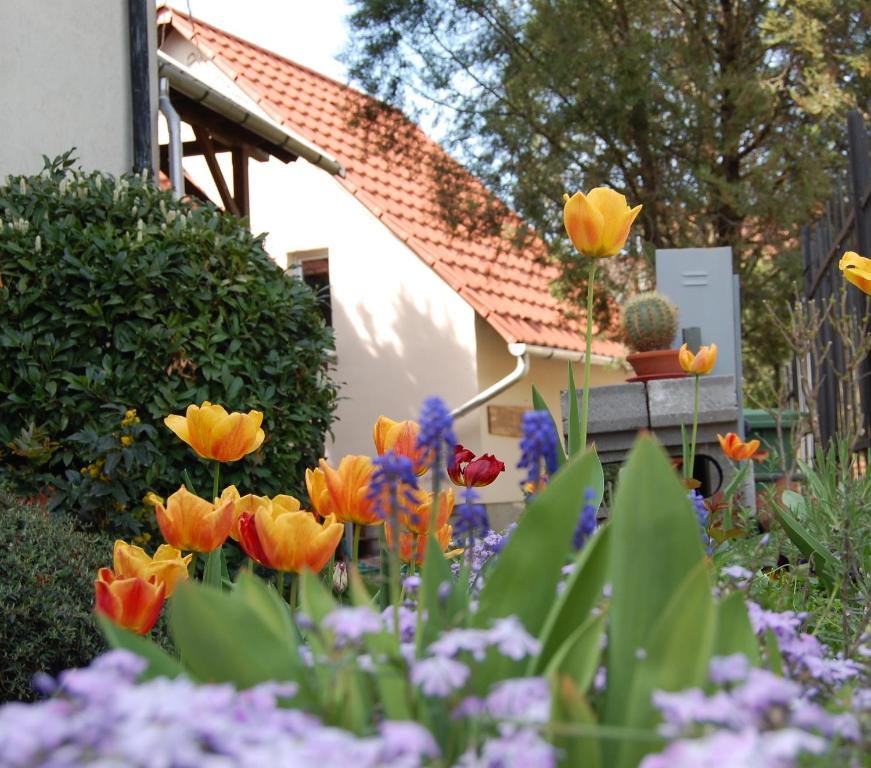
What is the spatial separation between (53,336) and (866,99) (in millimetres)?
7665

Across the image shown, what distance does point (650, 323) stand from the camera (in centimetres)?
533

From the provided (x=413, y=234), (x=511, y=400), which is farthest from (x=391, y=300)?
(x=511, y=400)

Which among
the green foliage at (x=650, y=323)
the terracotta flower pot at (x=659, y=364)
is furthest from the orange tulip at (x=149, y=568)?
the green foliage at (x=650, y=323)

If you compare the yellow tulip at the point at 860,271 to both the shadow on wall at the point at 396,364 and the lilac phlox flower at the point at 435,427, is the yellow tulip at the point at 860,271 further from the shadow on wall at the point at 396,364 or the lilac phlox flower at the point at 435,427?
the shadow on wall at the point at 396,364

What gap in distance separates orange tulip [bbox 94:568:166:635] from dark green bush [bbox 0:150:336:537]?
2.68 metres

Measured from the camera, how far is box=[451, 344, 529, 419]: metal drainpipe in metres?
10.9

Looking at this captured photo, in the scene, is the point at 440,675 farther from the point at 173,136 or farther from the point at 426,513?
the point at 173,136

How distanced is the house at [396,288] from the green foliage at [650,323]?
208 inches

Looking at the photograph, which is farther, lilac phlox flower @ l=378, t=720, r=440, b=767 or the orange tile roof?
the orange tile roof

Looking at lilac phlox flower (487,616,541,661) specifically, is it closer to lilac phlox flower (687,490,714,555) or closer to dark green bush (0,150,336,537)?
lilac phlox flower (687,490,714,555)

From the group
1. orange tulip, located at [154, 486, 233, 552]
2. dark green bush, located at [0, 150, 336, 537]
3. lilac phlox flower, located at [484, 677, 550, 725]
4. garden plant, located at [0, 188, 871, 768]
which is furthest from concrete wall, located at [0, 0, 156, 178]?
lilac phlox flower, located at [484, 677, 550, 725]

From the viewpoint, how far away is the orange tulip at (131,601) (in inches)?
58.4

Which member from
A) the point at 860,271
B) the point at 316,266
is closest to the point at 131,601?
the point at 860,271

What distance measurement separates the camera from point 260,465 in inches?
186
